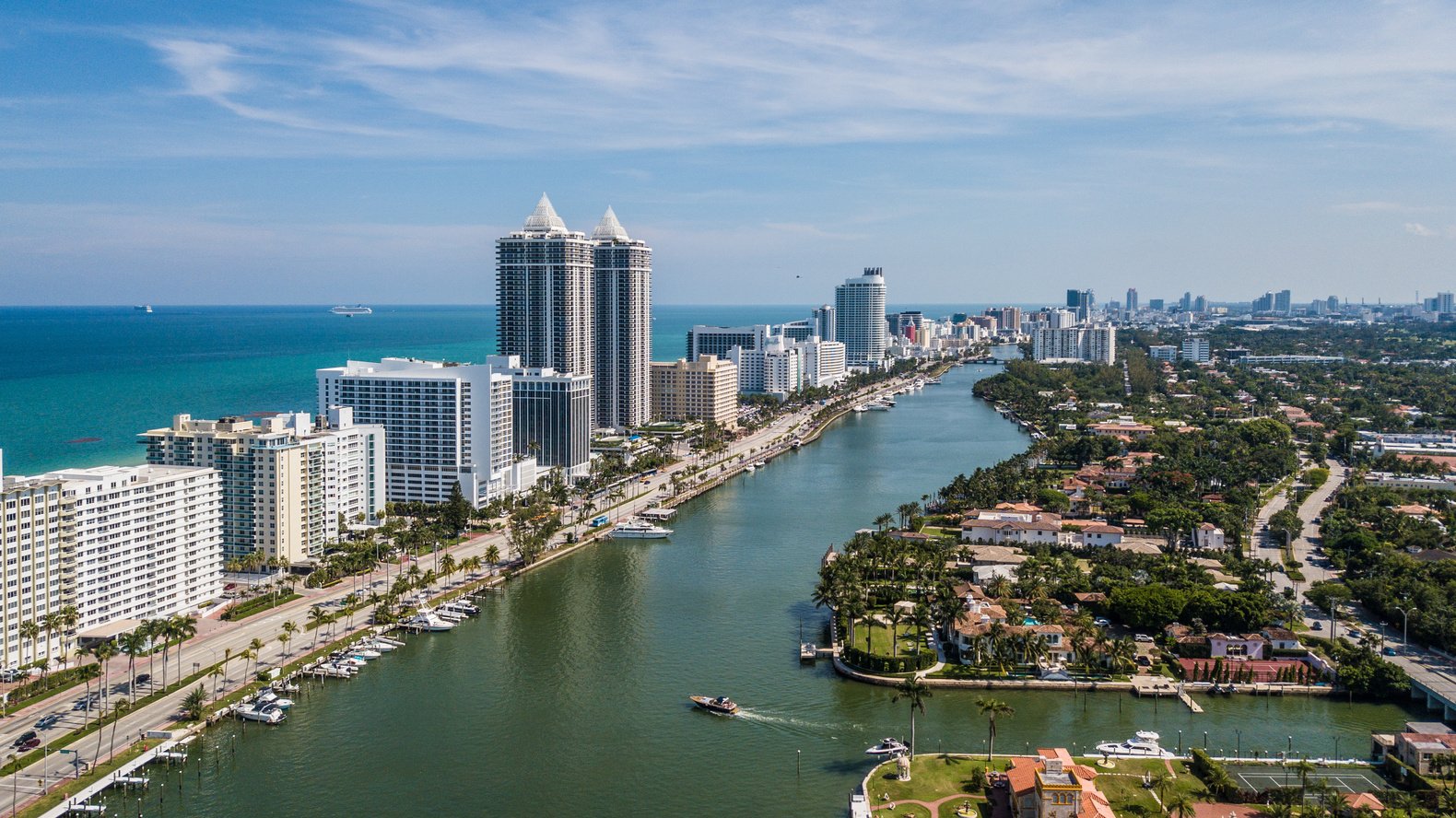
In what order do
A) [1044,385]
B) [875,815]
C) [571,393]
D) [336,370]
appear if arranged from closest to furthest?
[875,815] → [336,370] → [571,393] → [1044,385]

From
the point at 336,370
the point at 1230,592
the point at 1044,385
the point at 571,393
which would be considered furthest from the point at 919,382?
the point at 1230,592

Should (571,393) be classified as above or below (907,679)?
above

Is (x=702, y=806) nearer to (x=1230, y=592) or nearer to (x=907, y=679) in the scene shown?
(x=907, y=679)

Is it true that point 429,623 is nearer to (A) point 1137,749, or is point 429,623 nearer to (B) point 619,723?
(B) point 619,723

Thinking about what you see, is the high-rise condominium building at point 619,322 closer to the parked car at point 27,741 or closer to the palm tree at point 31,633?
the palm tree at point 31,633

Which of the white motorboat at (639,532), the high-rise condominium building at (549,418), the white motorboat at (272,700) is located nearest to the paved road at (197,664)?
the white motorboat at (272,700)

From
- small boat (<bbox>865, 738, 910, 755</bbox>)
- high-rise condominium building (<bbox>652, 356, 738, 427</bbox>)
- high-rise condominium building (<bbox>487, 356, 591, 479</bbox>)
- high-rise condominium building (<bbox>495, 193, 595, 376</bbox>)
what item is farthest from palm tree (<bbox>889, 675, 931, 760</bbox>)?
high-rise condominium building (<bbox>652, 356, 738, 427</bbox>)

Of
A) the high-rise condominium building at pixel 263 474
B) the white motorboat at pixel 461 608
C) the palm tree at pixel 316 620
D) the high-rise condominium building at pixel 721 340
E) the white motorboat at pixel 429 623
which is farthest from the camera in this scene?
the high-rise condominium building at pixel 721 340
